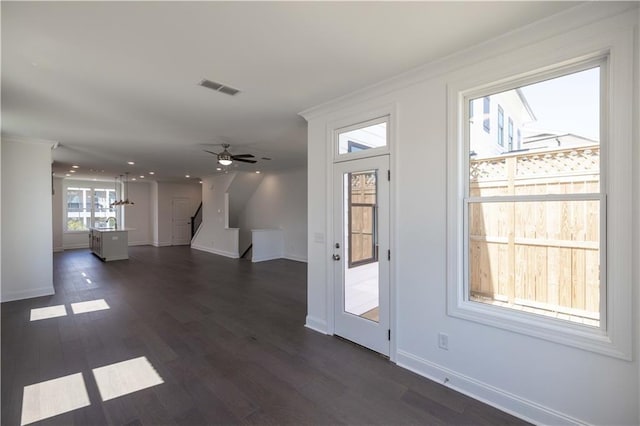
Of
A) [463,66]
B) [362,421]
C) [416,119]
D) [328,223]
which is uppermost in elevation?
[463,66]

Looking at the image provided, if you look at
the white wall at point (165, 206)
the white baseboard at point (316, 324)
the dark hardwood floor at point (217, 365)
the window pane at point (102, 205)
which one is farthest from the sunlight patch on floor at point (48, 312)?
the window pane at point (102, 205)

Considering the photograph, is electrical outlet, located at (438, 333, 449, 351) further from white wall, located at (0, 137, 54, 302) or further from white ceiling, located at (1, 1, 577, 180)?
white wall, located at (0, 137, 54, 302)

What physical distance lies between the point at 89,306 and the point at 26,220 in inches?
80.5

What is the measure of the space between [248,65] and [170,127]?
2520 mm

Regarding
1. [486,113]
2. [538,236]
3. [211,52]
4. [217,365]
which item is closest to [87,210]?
[217,365]

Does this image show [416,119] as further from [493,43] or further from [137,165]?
[137,165]

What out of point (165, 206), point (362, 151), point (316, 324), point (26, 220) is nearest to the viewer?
point (362, 151)

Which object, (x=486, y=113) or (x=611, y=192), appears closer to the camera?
(x=611, y=192)

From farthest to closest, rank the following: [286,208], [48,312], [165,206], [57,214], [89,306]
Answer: [165,206], [57,214], [286,208], [89,306], [48,312]

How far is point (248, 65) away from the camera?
2.52 metres

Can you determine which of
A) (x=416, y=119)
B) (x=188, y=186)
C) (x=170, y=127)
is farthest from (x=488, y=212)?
(x=188, y=186)

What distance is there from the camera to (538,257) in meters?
2.25

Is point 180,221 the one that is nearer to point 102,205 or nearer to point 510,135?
point 102,205

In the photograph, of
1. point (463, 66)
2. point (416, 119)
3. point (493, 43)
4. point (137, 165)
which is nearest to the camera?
point (493, 43)
